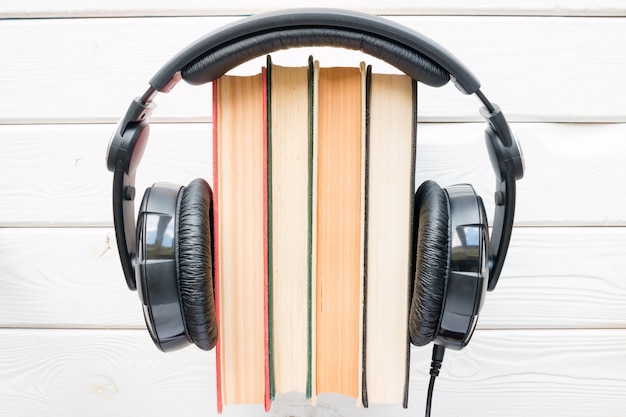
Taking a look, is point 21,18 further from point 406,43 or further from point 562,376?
point 562,376

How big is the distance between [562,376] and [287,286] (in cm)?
47

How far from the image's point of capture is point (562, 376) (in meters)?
0.61

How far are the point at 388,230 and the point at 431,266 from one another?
0.06 m

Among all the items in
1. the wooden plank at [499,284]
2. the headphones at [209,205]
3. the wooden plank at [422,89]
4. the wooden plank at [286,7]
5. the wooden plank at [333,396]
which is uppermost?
the wooden plank at [286,7]

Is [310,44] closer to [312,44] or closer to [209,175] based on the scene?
[312,44]

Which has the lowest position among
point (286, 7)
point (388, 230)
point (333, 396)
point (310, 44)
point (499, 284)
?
point (333, 396)

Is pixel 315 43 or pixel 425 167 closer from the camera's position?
pixel 315 43

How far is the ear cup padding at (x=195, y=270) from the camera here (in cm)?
36

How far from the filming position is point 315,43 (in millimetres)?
328

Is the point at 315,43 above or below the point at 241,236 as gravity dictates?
above

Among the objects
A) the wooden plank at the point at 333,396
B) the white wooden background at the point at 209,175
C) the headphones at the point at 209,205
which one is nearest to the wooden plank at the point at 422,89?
the white wooden background at the point at 209,175

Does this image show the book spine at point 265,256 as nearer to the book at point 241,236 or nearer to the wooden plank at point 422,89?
the book at point 241,236

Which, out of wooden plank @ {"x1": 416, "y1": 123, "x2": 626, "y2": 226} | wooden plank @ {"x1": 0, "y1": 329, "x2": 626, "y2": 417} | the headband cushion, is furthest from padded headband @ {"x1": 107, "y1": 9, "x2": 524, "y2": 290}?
wooden plank @ {"x1": 0, "y1": 329, "x2": 626, "y2": 417}

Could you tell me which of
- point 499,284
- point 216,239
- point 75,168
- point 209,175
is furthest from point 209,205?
point 499,284
